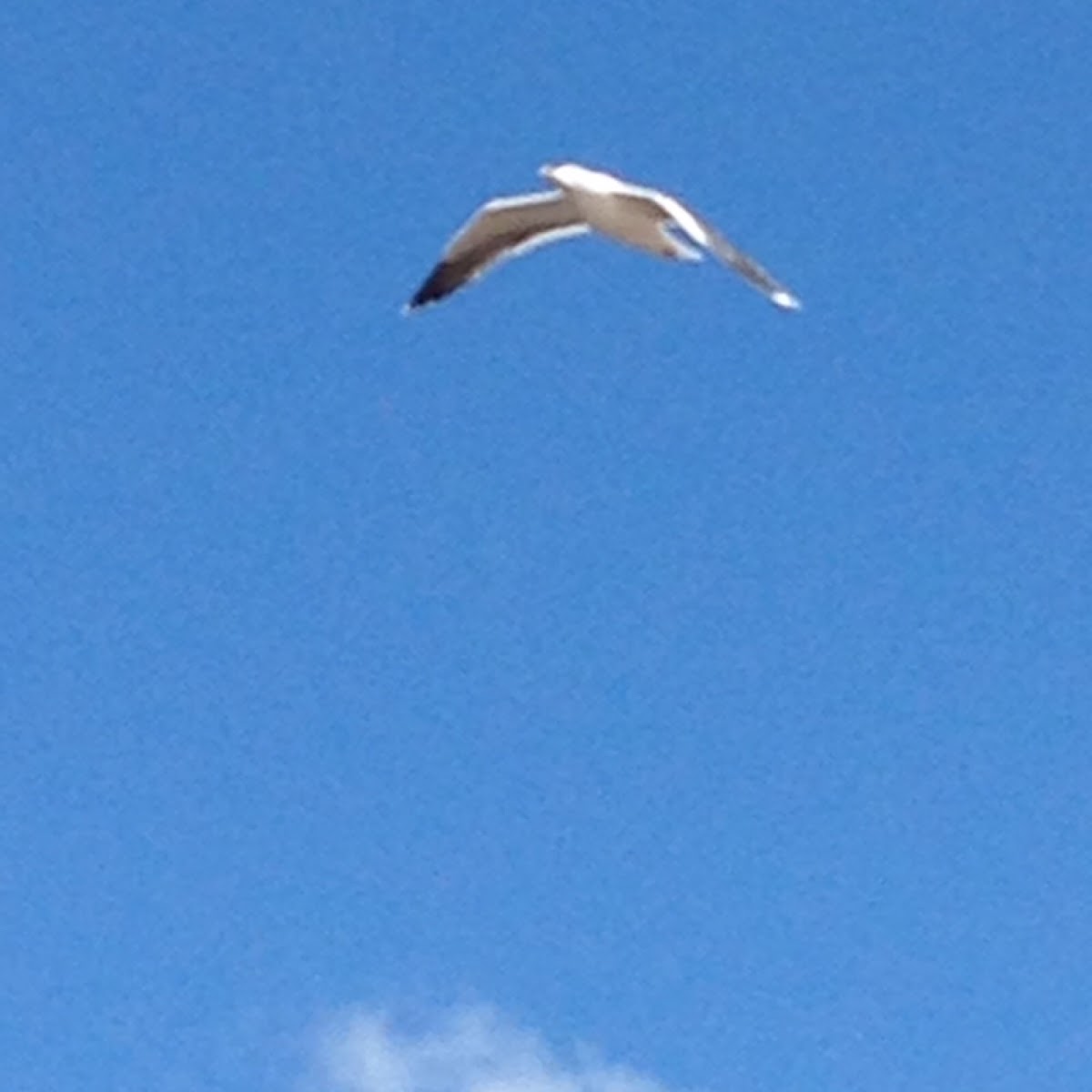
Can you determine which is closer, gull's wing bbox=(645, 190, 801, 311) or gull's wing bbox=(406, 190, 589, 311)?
gull's wing bbox=(645, 190, 801, 311)

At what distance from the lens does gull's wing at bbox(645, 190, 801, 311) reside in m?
14.7

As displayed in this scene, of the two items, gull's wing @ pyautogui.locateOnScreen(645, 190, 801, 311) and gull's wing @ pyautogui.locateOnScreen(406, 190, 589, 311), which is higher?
gull's wing @ pyautogui.locateOnScreen(406, 190, 589, 311)

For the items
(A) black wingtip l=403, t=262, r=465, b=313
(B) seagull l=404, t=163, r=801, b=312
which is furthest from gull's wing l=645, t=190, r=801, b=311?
(A) black wingtip l=403, t=262, r=465, b=313

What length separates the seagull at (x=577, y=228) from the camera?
600 inches

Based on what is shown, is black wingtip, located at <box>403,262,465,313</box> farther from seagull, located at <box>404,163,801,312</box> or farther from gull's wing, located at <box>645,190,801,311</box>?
gull's wing, located at <box>645,190,801,311</box>

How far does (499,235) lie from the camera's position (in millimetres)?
19141

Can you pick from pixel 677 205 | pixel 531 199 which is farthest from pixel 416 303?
pixel 677 205

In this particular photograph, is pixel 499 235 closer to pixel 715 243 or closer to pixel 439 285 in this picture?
pixel 439 285

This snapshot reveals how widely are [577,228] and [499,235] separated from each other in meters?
0.63

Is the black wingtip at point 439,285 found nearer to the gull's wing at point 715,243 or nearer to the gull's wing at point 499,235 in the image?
the gull's wing at point 499,235

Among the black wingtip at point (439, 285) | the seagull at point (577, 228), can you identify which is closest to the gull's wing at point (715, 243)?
the seagull at point (577, 228)

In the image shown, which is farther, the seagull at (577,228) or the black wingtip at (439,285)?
the black wingtip at (439,285)

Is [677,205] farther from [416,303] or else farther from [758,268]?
[416,303]

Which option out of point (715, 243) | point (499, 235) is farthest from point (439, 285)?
point (715, 243)
